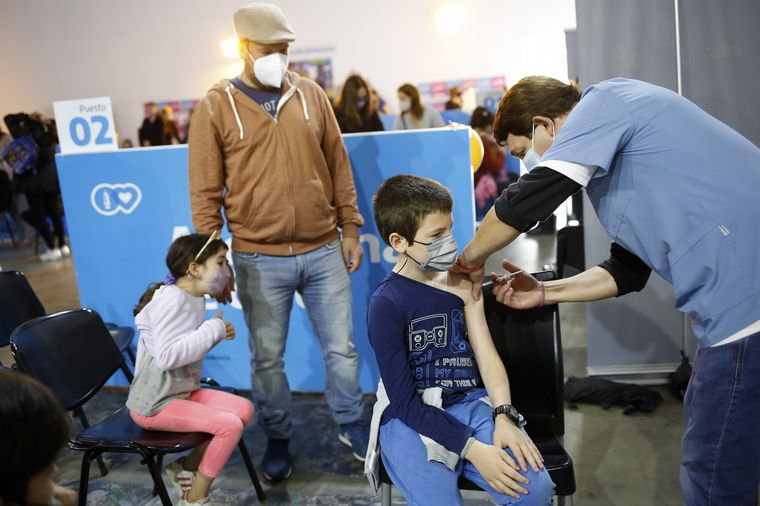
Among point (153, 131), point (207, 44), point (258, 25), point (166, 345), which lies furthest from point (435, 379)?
point (207, 44)

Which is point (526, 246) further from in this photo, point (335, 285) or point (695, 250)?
point (695, 250)

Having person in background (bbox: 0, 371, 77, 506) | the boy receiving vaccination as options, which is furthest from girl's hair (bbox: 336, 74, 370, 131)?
person in background (bbox: 0, 371, 77, 506)

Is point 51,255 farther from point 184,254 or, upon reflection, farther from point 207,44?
point 184,254

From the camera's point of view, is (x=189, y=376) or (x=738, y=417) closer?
(x=738, y=417)

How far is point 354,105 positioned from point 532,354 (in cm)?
330

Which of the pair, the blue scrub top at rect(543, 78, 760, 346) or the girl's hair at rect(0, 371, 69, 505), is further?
the blue scrub top at rect(543, 78, 760, 346)

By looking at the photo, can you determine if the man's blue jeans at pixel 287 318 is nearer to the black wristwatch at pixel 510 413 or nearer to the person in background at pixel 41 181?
the black wristwatch at pixel 510 413

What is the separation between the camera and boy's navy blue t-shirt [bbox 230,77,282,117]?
2.44 metres

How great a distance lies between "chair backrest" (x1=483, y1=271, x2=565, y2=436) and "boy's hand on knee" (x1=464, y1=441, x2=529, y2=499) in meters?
0.37

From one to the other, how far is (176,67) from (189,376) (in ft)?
32.3

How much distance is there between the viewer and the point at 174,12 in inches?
427

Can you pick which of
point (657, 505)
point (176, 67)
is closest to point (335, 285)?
point (657, 505)

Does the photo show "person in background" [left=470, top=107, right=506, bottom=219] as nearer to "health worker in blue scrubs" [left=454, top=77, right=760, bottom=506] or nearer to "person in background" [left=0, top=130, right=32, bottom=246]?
"health worker in blue scrubs" [left=454, top=77, right=760, bottom=506]

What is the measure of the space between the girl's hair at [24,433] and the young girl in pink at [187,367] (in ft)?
3.80
